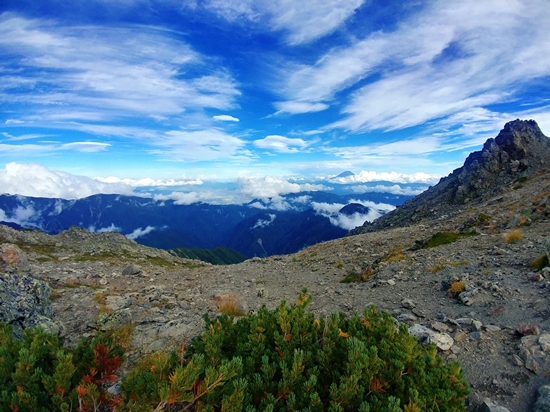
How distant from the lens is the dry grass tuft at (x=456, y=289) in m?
11.0

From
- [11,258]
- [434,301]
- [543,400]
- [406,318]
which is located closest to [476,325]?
[406,318]

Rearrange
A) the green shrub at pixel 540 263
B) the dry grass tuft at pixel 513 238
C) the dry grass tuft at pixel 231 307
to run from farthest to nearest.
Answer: the dry grass tuft at pixel 513 238
the green shrub at pixel 540 263
the dry grass tuft at pixel 231 307

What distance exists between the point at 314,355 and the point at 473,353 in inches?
188

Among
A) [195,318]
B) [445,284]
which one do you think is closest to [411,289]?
[445,284]

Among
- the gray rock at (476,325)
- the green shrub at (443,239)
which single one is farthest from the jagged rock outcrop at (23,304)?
the green shrub at (443,239)

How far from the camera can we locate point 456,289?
36.3 feet

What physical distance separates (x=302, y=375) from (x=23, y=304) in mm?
9218

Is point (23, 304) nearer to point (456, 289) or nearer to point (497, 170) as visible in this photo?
point (456, 289)

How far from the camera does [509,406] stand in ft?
17.4

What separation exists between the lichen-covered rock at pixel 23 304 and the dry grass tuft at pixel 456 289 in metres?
13.7

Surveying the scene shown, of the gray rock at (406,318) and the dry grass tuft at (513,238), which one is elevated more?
the dry grass tuft at (513,238)

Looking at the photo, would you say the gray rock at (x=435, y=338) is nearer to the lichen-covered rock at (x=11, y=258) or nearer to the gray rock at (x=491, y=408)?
the gray rock at (x=491, y=408)

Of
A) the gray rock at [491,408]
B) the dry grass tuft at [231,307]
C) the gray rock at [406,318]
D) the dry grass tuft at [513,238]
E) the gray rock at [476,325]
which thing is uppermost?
the dry grass tuft at [513,238]

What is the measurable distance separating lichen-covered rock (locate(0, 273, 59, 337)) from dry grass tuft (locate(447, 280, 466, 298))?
13.7 m
